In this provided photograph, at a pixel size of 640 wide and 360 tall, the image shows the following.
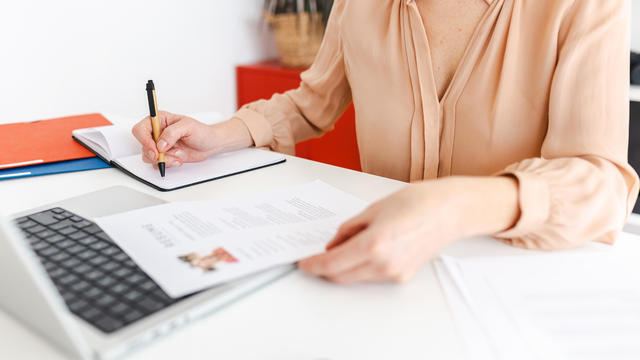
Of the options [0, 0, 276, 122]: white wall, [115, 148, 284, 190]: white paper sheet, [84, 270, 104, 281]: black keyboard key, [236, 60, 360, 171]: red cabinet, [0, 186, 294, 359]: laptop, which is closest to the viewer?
[0, 186, 294, 359]: laptop

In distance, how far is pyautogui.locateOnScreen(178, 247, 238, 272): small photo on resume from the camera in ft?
1.71

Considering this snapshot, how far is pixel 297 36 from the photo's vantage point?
2262 mm

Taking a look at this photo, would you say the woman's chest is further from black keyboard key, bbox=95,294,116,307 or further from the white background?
the white background

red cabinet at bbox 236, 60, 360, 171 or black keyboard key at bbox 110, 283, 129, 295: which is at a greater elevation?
black keyboard key at bbox 110, 283, 129, 295

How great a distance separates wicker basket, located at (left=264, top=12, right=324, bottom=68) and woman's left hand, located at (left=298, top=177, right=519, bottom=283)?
186 centimetres

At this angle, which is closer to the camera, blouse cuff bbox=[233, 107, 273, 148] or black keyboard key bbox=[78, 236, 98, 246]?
black keyboard key bbox=[78, 236, 98, 246]

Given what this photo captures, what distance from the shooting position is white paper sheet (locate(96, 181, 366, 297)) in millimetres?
516

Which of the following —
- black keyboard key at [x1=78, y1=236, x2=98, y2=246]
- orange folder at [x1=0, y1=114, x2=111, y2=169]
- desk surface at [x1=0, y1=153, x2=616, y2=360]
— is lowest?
desk surface at [x1=0, y1=153, x2=616, y2=360]

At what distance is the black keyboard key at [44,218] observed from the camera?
2.07 ft

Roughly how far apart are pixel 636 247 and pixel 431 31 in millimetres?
499

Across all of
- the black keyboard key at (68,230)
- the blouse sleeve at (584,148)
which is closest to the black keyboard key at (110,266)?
the black keyboard key at (68,230)

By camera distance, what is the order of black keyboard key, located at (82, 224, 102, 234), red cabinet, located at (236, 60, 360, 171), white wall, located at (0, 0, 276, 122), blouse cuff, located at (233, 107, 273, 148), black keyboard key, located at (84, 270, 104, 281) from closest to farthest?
black keyboard key, located at (84, 270, 104, 281) < black keyboard key, located at (82, 224, 102, 234) < blouse cuff, located at (233, 107, 273, 148) < white wall, located at (0, 0, 276, 122) < red cabinet, located at (236, 60, 360, 171)

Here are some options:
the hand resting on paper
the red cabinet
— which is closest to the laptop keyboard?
the hand resting on paper

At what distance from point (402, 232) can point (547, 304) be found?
156mm
